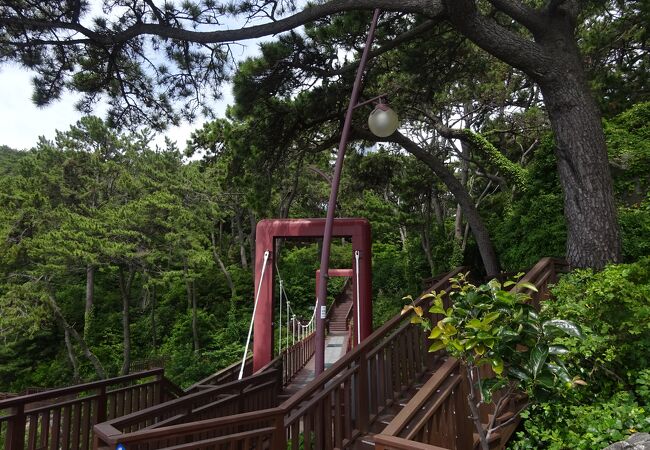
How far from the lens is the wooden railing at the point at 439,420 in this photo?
2.26 metres

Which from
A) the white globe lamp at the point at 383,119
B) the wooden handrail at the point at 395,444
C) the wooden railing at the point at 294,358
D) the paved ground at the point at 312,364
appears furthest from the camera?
the wooden railing at the point at 294,358

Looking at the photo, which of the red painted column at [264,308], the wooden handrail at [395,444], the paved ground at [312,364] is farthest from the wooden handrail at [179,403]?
the wooden handrail at [395,444]

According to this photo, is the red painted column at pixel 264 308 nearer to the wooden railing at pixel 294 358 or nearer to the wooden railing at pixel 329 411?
the wooden railing at pixel 294 358

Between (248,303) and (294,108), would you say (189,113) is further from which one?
(248,303)

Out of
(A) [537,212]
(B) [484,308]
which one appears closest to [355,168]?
(A) [537,212]

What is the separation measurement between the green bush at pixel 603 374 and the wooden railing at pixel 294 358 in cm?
512

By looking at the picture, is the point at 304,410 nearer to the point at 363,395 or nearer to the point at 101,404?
the point at 363,395

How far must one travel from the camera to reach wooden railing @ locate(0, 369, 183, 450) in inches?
146

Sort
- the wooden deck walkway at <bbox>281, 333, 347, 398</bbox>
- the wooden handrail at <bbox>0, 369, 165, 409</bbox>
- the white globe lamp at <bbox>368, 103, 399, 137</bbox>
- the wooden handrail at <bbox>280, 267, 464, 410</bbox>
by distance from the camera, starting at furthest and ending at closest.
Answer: the wooden deck walkway at <bbox>281, 333, 347, 398</bbox>, the white globe lamp at <bbox>368, 103, 399, 137</bbox>, the wooden handrail at <bbox>0, 369, 165, 409</bbox>, the wooden handrail at <bbox>280, 267, 464, 410</bbox>

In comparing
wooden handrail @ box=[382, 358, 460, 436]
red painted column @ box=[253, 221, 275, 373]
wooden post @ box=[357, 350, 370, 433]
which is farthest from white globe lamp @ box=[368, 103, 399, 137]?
wooden handrail @ box=[382, 358, 460, 436]

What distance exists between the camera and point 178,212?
16000 millimetres

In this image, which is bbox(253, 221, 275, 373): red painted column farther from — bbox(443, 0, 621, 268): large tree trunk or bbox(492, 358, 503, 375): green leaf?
bbox(492, 358, 503, 375): green leaf

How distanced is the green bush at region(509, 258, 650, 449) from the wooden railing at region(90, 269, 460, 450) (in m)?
1.37

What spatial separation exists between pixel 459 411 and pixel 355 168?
1262 centimetres
